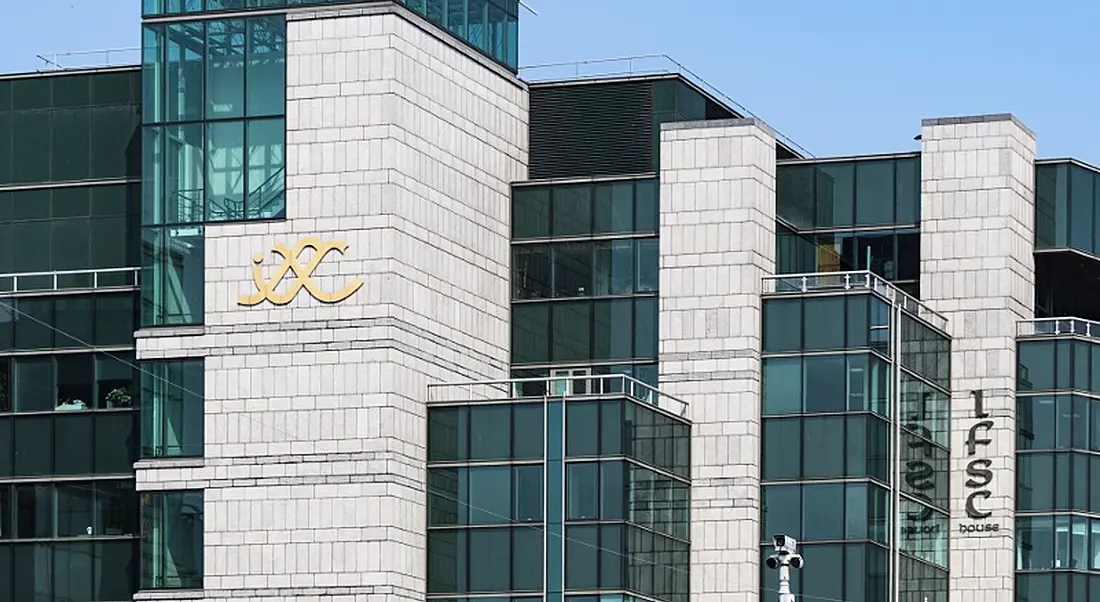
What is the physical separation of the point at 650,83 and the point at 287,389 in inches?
721

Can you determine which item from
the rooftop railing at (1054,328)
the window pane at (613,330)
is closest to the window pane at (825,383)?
the window pane at (613,330)

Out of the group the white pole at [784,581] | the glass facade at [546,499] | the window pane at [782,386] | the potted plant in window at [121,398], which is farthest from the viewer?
the potted plant in window at [121,398]

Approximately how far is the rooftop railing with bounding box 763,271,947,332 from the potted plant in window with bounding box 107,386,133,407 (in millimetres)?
21987

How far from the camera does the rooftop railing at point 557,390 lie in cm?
9831

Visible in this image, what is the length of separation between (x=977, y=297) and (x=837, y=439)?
900 centimetres

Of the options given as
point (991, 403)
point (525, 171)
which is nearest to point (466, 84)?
point (525, 171)

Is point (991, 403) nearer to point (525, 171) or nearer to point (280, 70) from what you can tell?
point (525, 171)

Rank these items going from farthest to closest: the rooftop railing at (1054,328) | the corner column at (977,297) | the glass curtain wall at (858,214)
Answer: the glass curtain wall at (858,214) → the rooftop railing at (1054,328) → the corner column at (977,297)

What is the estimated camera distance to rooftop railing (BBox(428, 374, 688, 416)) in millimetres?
98312

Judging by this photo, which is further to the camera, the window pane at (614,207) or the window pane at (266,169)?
the window pane at (614,207)

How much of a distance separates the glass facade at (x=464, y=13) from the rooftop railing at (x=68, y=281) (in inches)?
372

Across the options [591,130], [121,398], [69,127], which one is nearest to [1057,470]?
[591,130]

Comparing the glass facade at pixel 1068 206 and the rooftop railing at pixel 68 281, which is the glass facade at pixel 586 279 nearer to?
the rooftop railing at pixel 68 281

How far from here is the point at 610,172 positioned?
10625 centimetres
